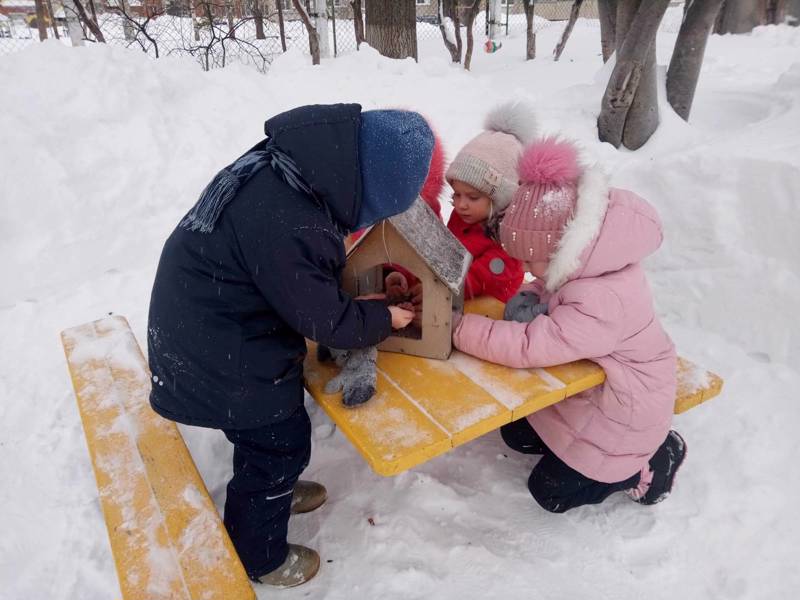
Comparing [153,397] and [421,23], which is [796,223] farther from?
[421,23]

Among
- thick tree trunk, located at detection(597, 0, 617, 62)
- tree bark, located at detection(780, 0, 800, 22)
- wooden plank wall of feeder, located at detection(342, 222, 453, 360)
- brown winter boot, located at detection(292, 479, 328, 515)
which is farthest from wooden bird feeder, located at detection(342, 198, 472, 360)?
tree bark, located at detection(780, 0, 800, 22)

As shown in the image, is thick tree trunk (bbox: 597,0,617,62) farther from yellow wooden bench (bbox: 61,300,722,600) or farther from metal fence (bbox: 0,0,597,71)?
yellow wooden bench (bbox: 61,300,722,600)

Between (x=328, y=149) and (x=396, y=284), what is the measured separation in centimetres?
86

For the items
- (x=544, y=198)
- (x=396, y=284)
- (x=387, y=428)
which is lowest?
(x=387, y=428)

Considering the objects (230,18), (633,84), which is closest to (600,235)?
(633,84)

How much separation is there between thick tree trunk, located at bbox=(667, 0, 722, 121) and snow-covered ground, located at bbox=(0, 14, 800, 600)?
33cm

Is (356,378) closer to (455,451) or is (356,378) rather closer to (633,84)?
(455,451)

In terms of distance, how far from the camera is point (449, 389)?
1.84m

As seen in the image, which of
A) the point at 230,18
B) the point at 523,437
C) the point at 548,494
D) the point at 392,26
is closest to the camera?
the point at 548,494

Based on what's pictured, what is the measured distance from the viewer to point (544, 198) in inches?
75.4

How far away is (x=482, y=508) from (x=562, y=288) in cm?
98

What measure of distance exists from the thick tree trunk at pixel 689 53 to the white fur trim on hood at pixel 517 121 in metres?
3.77

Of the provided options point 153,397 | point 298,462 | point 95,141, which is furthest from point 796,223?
point 95,141

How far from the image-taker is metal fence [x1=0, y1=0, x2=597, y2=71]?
861cm
